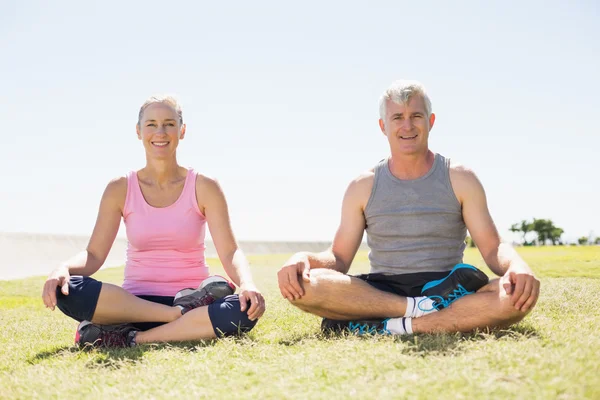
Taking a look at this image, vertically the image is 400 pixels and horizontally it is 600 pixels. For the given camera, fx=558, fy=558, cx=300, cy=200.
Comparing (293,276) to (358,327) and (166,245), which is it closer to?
(358,327)

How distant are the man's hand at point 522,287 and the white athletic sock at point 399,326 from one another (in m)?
0.73

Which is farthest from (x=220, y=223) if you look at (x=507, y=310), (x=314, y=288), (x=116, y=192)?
(x=507, y=310)

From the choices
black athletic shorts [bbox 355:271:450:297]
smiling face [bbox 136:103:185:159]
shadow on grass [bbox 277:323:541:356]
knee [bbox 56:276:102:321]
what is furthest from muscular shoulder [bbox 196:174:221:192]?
black athletic shorts [bbox 355:271:450:297]

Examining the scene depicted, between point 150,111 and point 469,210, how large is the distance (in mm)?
2798

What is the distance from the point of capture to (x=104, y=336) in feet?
14.0

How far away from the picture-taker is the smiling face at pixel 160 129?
4773 millimetres

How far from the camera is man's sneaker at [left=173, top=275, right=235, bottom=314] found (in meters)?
4.45

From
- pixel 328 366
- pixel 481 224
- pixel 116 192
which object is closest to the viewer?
pixel 328 366

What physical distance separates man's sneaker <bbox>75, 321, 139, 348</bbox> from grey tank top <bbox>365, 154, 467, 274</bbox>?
211 cm

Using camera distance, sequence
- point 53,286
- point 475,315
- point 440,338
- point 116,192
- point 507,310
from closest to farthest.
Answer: point 440,338 < point 507,310 < point 475,315 < point 53,286 < point 116,192

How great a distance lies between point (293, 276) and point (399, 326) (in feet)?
2.78

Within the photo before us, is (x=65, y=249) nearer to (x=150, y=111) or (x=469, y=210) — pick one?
(x=150, y=111)

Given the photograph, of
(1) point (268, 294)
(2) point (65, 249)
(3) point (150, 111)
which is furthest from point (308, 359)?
(2) point (65, 249)

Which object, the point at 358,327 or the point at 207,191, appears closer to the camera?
the point at 358,327
